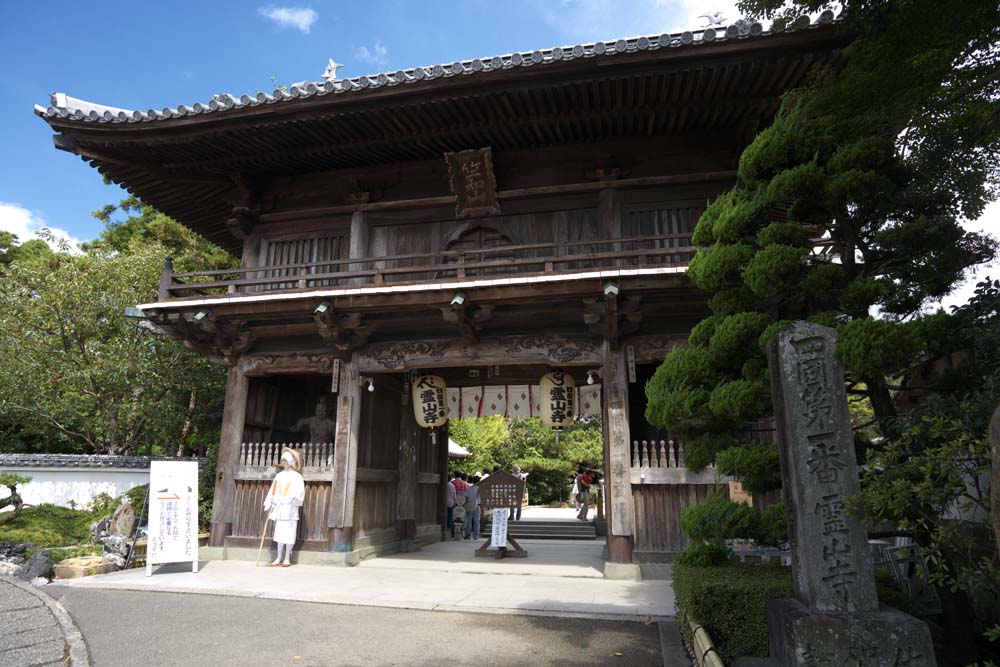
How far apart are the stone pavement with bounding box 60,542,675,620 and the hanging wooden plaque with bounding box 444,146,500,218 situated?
6.25 m

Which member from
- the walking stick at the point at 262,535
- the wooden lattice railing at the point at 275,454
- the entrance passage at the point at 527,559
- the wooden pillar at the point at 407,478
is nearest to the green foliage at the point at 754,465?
the entrance passage at the point at 527,559

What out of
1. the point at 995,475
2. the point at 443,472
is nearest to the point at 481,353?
the point at 443,472

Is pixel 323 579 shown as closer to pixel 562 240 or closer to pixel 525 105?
pixel 562 240

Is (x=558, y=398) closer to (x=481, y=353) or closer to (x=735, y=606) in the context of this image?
(x=481, y=353)

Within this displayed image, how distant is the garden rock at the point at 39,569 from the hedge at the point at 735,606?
9.00 metres

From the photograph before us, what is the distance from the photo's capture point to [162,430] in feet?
53.6

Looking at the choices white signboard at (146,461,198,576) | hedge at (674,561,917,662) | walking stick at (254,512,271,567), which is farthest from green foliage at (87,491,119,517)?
hedge at (674,561,917,662)

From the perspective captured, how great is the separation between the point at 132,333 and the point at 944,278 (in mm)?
18183

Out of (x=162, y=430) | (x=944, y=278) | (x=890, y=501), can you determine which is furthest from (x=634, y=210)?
(x=162, y=430)

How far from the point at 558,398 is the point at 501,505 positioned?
114 inches

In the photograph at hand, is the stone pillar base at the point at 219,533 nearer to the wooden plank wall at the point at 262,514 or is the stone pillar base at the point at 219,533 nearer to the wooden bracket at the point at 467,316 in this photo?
the wooden plank wall at the point at 262,514

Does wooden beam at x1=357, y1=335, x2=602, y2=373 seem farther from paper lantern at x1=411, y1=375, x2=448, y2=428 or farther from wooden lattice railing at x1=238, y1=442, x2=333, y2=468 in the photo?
wooden lattice railing at x1=238, y1=442, x2=333, y2=468

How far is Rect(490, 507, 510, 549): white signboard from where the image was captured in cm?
1120

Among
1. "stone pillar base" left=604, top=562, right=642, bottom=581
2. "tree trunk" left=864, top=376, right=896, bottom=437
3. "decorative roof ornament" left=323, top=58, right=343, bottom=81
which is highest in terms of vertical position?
"decorative roof ornament" left=323, top=58, right=343, bottom=81
